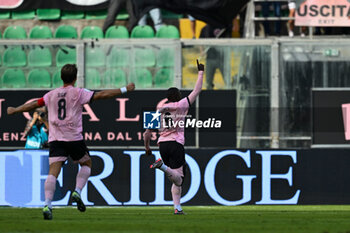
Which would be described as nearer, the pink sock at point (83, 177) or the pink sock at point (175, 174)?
the pink sock at point (83, 177)

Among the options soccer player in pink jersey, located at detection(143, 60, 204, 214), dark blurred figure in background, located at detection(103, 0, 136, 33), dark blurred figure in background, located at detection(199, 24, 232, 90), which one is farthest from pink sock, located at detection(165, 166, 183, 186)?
dark blurred figure in background, located at detection(103, 0, 136, 33)

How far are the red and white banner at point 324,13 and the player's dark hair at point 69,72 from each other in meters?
11.9

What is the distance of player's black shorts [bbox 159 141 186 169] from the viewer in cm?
1187

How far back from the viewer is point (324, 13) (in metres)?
21.3

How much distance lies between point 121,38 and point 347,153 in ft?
23.0

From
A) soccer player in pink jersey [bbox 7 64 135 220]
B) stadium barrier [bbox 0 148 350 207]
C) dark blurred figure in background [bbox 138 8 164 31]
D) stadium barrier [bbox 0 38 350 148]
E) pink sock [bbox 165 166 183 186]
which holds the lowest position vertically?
stadium barrier [bbox 0 148 350 207]

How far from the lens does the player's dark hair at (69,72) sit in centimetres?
1023

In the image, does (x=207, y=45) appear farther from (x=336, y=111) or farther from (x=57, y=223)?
(x=57, y=223)

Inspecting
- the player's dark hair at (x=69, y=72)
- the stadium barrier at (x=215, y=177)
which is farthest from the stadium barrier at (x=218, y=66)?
the player's dark hair at (x=69, y=72)

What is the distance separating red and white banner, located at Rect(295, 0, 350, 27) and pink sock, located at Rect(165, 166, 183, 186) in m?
10.3

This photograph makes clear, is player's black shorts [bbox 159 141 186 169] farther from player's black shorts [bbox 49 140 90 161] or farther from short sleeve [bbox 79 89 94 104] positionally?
short sleeve [bbox 79 89 94 104]

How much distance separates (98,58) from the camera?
21031 mm

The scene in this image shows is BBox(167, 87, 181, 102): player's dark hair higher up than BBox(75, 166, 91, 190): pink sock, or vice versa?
BBox(167, 87, 181, 102): player's dark hair

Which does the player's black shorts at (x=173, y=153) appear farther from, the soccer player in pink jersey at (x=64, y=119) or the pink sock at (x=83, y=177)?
the soccer player in pink jersey at (x=64, y=119)
